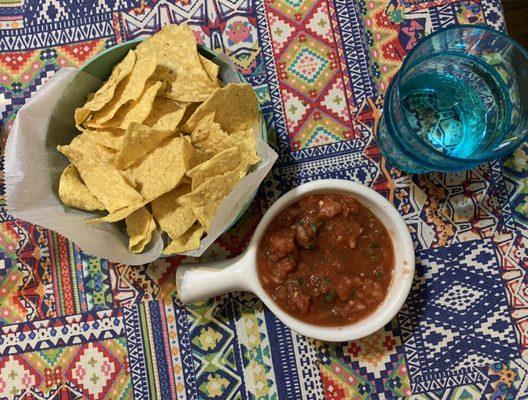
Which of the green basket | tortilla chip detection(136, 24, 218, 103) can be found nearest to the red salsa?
the green basket

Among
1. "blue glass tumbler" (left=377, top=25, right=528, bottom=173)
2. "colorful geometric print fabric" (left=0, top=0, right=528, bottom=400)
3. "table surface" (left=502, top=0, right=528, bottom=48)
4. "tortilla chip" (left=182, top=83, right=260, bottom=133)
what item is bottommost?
"colorful geometric print fabric" (left=0, top=0, right=528, bottom=400)

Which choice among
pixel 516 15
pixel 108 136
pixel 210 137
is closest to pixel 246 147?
pixel 210 137

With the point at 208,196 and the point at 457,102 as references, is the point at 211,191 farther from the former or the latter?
the point at 457,102

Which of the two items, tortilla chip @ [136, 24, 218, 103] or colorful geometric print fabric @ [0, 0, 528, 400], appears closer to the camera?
tortilla chip @ [136, 24, 218, 103]

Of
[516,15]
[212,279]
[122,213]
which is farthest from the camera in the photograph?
[516,15]

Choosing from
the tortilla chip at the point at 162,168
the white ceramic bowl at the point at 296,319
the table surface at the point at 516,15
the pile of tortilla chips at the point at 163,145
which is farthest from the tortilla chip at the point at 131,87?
the table surface at the point at 516,15

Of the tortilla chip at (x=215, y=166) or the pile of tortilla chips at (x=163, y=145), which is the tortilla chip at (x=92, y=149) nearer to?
the pile of tortilla chips at (x=163, y=145)

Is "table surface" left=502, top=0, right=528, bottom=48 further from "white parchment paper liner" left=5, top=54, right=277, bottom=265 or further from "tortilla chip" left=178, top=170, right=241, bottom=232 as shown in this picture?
"tortilla chip" left=178, top=170, right=241, bottom=232
